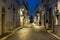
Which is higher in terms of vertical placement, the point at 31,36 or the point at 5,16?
the point at 5,16

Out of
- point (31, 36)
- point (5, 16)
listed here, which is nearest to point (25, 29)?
point (5, 16)

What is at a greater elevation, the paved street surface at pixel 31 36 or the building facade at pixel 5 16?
the building facade at pixel 5 16

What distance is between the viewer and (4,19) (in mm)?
18266

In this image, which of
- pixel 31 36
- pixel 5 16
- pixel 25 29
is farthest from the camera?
pixel 25 29

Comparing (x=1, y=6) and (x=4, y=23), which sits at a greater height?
(x=1, y=6)

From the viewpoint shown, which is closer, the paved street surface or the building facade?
the paved street surface

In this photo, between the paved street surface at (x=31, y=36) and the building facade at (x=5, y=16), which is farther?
the building facade at (x=5, y=16)

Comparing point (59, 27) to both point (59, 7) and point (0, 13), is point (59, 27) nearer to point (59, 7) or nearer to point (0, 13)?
point (59, 7)

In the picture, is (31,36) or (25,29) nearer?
(31,36)

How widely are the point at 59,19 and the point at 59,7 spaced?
5.19ft

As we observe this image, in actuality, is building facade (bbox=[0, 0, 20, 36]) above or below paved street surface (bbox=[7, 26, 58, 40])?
above

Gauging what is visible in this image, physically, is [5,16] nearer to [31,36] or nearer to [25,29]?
[31,36]

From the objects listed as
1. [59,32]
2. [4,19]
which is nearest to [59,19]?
[59,32]

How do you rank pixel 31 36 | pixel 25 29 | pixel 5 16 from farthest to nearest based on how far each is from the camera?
pixel 25 29 < pixel 5 16 < pixel 31 36
